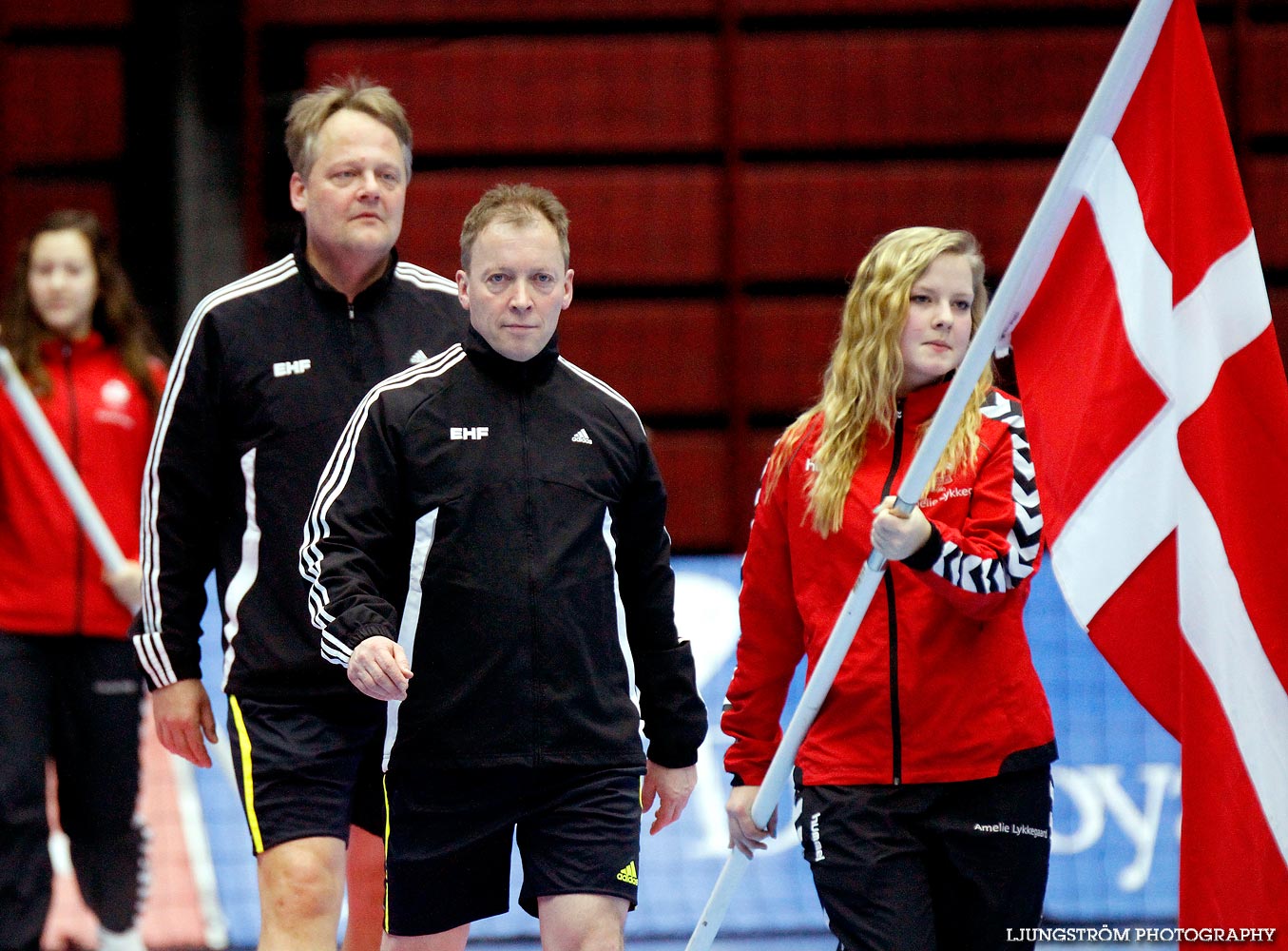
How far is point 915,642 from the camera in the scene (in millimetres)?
3303

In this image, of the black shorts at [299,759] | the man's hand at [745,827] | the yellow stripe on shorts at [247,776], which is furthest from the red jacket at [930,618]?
the yellow stripe on shorts at [247,776]

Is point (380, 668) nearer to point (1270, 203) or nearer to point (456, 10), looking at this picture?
point (456, 10)

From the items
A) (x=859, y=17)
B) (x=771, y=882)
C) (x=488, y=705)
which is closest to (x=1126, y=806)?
(x=771, y=882)

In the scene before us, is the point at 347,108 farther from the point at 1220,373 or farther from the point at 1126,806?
the point at 1126,806

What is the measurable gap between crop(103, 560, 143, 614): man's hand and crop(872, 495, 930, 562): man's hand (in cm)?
243

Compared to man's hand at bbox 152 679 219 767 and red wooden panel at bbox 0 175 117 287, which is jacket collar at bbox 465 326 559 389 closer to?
man's hand at bbox 152 679 219 767

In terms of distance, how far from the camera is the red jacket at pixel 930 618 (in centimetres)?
326

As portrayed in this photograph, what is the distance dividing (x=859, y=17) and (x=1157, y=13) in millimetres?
5088

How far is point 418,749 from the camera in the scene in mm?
3367

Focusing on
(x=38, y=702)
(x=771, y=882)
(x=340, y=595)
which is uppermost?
(x=340, y=595)

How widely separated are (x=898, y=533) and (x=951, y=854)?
0.63 metres

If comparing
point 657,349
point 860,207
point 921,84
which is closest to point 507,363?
point 657,349

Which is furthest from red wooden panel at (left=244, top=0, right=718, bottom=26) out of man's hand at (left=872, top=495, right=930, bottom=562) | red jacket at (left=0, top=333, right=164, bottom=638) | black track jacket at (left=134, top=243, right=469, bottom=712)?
man's hand at (left=872, top=495, right=930, bottom=562)

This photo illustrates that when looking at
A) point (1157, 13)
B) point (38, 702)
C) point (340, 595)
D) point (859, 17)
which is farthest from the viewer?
point (859, 17)
